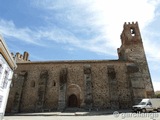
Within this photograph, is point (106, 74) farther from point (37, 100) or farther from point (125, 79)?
point (37, 100)

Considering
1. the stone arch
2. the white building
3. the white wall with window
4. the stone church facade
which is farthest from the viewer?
the stone arch

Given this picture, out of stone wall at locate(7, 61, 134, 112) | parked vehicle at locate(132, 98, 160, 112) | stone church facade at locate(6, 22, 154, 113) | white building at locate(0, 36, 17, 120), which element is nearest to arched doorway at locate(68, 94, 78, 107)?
stone church facade at locate(6, 22, 154, 113)

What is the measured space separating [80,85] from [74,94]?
64.6 inches

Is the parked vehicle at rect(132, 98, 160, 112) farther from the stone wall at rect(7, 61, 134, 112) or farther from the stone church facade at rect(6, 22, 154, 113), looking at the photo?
the stone wall at rect(7, 61, 134, 112)

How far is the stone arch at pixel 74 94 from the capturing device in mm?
20234

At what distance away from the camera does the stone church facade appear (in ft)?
62.6

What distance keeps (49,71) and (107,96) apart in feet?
31.2

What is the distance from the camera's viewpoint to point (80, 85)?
20422mm

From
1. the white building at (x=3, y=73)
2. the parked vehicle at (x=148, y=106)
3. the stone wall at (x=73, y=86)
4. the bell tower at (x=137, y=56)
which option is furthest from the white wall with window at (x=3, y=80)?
the bell tower at (x=137, y=56)

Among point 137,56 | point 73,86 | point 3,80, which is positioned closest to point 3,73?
point 3,80

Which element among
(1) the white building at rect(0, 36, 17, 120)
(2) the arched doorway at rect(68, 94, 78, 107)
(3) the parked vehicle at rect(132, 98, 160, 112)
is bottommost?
(3) the parked vehicle at rect(132, 98, 160, 112)

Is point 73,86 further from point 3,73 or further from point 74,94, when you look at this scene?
point 3,73

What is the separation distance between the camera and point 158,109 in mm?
15375

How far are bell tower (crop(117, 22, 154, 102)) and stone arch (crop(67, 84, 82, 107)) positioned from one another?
7.83 m
